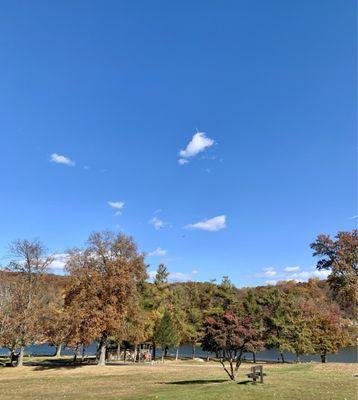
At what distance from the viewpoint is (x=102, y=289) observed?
41.8m

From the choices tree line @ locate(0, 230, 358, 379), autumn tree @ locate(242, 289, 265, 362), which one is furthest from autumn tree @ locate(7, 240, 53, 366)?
autumn tree @ locate(242, 289, 265, 362)

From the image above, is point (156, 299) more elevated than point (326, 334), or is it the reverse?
point (156, 299)

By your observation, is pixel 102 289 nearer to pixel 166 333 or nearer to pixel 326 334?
pixel 166 333

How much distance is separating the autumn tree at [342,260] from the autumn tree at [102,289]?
18.8 metres

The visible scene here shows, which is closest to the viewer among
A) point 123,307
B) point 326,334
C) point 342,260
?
point 342,260

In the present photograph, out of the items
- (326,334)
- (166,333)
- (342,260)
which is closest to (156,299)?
(166,333)

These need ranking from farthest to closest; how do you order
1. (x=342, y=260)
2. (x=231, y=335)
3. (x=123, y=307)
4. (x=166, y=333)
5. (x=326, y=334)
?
(x=166, y=333), (x=326, y=334), (x=123, y=307), (x=342, y=260), (x=231, y=335)

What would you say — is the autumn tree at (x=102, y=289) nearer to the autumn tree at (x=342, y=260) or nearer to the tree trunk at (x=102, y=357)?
the tree trunk at (x=102, y=357)

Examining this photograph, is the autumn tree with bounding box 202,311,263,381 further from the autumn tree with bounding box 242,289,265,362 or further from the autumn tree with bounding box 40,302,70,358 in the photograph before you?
the autumn tree with bounding box 242,289,265,362

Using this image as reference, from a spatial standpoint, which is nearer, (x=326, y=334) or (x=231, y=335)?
(x=231, y=335)

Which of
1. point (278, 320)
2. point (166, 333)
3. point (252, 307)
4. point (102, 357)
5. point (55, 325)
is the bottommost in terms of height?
point (102, 357)

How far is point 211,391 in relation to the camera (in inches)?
714

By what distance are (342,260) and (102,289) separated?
23.1m

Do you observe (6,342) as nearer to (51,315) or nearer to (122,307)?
(51,315)
